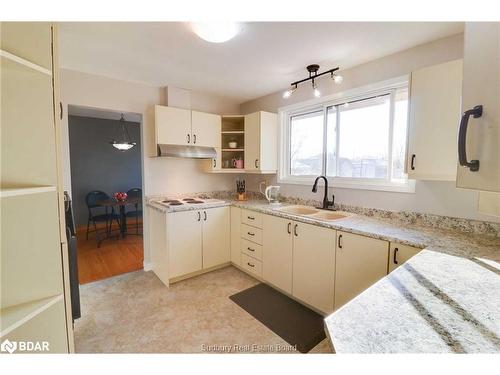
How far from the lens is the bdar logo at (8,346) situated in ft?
2.56

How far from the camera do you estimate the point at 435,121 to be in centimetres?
161

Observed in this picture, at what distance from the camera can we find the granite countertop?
590 mm

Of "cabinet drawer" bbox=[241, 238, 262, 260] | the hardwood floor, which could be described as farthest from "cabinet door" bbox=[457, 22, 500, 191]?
the hardwood floor

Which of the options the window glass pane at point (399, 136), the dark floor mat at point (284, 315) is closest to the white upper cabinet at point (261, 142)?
the window glass pane at point (399, 136)

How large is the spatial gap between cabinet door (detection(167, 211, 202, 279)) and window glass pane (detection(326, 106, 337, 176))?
169cm

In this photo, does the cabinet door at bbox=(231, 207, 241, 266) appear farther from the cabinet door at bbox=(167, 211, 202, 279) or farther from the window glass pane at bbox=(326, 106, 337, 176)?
the window glass pane at bbox=(326, 106, 337, 176)

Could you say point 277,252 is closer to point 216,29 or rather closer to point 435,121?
point 435,121

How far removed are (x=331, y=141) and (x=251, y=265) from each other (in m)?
1.79

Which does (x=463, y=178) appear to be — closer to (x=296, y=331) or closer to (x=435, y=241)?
(x=435, y=241)

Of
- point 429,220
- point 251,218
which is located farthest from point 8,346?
point 429,220

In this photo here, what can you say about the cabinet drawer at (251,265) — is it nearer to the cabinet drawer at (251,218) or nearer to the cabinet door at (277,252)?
the cabinet door at (277,252)

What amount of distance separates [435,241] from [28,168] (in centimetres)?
228

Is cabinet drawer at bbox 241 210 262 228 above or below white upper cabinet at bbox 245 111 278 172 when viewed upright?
below

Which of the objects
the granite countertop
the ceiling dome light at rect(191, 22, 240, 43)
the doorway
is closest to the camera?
the granite countertop
